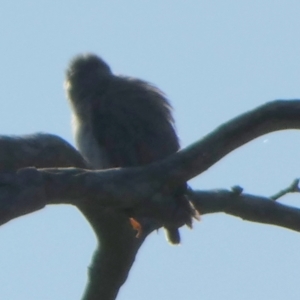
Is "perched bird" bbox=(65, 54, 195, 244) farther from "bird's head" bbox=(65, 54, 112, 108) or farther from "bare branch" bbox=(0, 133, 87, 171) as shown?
"bare branch" bbox=(0, 133, 87, 171)

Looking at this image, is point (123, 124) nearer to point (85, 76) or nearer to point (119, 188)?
point (85, 76)

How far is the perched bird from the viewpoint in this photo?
7449mm

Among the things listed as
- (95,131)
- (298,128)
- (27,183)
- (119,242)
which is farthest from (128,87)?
(27,183)

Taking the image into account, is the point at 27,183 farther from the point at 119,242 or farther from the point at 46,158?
the point at 119,242

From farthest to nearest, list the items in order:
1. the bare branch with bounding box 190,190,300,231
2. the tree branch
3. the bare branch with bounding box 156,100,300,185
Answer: the bare branch with bounding box 190,190,300,231, the bare branch with bounding box 156,100,300,185, the tree branch

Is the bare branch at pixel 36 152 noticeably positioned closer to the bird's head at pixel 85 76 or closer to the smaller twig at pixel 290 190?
the smaller twig at pixel 290 190

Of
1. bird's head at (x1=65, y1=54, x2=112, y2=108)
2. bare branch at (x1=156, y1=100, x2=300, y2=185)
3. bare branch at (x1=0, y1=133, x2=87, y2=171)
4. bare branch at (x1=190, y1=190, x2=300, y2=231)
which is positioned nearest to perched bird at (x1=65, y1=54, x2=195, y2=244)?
bird's head at (x1=65, y1=54, x2=112, y2=108)

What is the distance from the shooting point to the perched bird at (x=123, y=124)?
7449 mm

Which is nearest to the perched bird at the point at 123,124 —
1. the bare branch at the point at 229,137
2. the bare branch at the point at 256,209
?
the bare branch at the point at 256,209

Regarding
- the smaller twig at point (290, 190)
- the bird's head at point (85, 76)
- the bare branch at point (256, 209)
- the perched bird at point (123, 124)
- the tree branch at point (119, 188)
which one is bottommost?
the tree branch at point (119, 188)

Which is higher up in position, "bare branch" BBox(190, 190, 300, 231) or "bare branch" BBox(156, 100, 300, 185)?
"bare branch" BBox(190, 190, 300, 231)

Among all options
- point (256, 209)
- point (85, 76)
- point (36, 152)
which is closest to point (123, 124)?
point (85, 76)

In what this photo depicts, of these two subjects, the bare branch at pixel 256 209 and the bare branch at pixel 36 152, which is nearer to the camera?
the bare branch at pixel 36 152

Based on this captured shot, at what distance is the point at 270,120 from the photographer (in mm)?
4617
